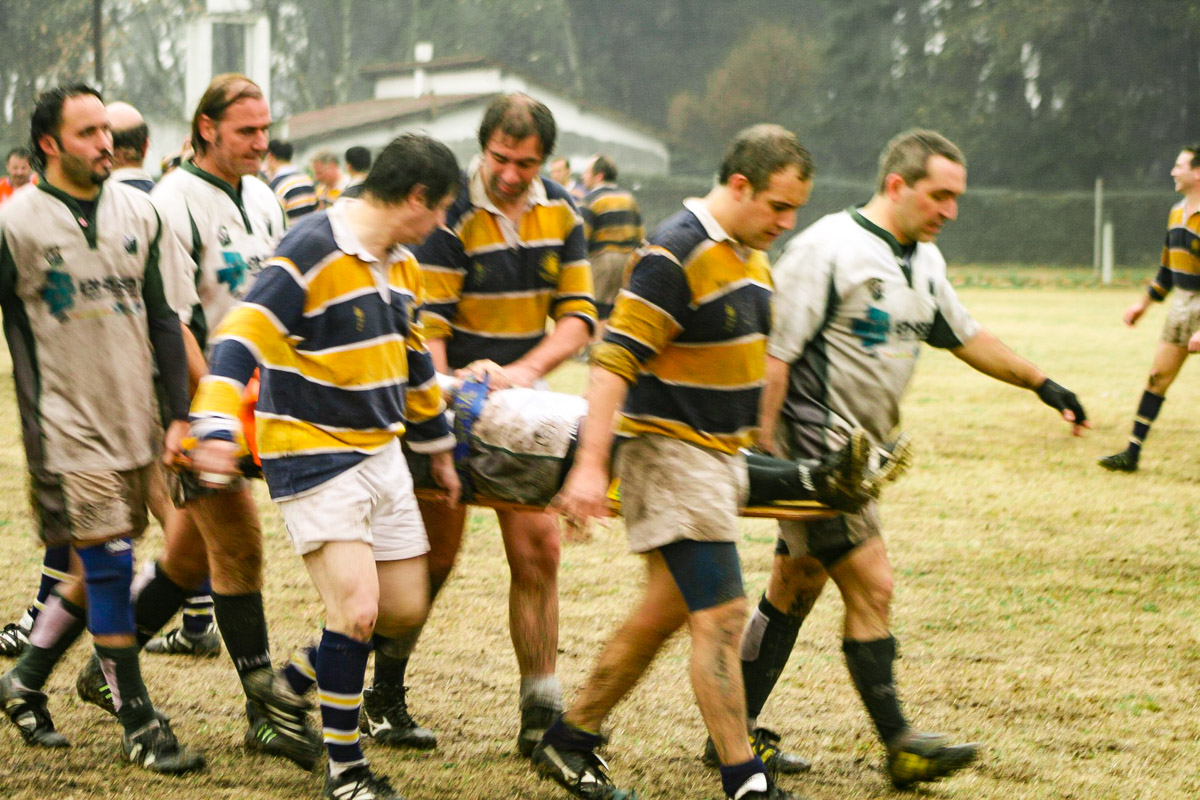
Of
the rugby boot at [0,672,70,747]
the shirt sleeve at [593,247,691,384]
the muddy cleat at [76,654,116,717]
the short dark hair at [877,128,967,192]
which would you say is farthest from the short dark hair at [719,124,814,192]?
the rugby boot at [0,672,70,747]

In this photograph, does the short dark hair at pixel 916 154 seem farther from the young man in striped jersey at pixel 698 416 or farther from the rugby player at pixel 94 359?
the rugby player at pixel 94 359

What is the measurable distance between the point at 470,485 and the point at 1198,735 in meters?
2.70

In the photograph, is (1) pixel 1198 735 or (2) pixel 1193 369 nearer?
(1) pixel 1198 735

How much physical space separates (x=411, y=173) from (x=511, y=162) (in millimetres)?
646

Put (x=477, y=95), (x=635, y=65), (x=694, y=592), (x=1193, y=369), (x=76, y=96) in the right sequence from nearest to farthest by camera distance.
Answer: (x=694, y=592) < (x=76, y=96) < (x=1193, y=369) < (x=477, y=95) < (x=635, y=65)

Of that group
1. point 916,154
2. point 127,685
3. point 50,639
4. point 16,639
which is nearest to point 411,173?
point 916,154

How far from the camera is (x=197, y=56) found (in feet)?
152

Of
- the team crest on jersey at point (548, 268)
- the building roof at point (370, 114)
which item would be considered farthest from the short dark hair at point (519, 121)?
the building roof at point (370, 114)

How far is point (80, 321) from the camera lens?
4336 millimetres

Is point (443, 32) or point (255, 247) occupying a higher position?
point (443, 32)

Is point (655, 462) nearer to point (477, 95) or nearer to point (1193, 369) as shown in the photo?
point (1193, 369)

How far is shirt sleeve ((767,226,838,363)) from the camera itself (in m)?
4.34

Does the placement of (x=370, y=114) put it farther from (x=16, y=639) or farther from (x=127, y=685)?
(x=127, y=685)

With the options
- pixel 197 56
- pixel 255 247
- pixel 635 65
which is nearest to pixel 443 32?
pixel 635 65
